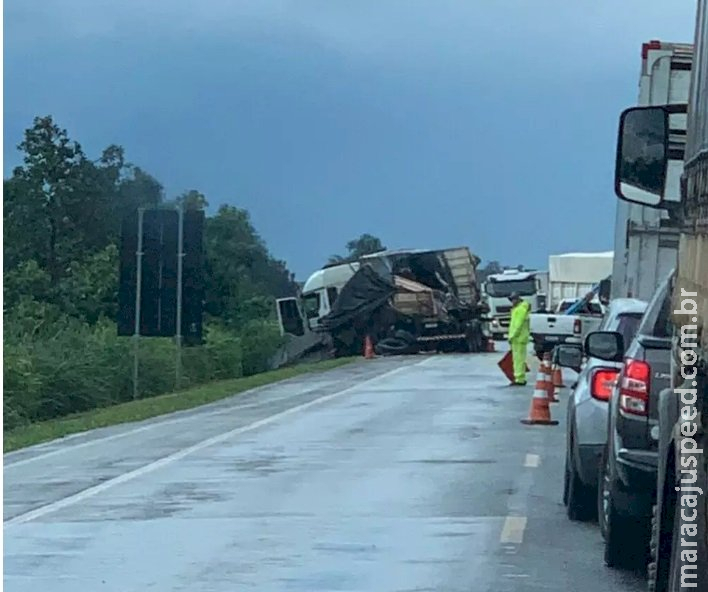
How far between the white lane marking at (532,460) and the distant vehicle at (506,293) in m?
41.9

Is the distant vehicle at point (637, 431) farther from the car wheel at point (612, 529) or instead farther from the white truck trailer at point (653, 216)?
the white truck trailer at point (653, 216)

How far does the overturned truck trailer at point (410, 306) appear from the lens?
51438mm

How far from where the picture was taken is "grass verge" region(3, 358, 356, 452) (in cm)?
2428

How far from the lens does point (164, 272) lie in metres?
34.2

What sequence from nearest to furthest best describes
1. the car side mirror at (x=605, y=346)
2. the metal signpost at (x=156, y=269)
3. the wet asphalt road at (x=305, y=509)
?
the wet asphalt road at (x=305, y=509) → the car side mirror at (x=605, y=346) → the metal signpost at (x=156, y=269)

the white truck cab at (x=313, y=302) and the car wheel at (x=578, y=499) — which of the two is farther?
the white truck cab at (x=313, y=302)

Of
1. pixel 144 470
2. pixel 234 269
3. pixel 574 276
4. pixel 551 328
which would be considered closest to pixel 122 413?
pixel 144 470

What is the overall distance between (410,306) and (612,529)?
4144 cm

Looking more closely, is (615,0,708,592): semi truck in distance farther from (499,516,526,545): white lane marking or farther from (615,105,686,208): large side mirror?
(499,516,526,545): white lane marking

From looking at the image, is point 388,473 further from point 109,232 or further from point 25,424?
point 109,232

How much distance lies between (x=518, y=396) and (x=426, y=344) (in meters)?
23.7

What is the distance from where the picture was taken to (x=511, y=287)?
62531 millimetres

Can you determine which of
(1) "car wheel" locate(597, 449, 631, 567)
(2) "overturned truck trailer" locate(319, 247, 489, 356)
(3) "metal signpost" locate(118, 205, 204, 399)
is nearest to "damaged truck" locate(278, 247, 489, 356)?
(2) "overturned truck trailer" locate(319, 247, 489, 356)

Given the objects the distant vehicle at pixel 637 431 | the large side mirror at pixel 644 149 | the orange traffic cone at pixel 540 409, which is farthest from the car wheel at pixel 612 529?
the orange traffic cone at pixel 540 409
